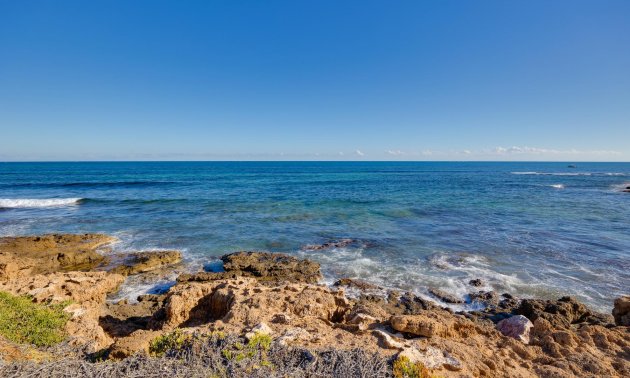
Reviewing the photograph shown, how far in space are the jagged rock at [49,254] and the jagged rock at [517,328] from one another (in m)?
17.4

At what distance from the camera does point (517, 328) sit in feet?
25.1

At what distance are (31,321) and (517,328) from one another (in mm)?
12096

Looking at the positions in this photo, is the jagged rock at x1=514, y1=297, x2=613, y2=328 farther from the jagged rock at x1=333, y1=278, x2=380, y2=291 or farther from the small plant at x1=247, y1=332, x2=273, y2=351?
the small plant at x1=247, y1=332, x2=273, y2=351

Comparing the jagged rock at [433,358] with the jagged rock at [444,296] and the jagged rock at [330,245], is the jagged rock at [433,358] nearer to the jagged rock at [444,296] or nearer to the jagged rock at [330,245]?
the jagged rock at [444,296]

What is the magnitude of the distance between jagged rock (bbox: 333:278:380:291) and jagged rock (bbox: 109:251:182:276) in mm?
8539

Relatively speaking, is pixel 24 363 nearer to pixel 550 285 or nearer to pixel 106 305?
pixel 106 305

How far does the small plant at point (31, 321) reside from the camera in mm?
6320

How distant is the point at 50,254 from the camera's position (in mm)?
15312

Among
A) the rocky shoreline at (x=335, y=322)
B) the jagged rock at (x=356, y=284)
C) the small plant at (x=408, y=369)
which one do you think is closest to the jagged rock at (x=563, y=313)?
the rocky shoreline at (x=335, y=322)

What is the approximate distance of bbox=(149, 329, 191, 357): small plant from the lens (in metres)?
5.30

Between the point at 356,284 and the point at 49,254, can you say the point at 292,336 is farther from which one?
the point at 49,254

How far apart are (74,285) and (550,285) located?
1860cm

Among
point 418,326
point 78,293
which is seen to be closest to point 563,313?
point 418,326

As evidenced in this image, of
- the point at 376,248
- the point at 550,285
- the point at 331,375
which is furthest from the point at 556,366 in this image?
the point at 376,248
